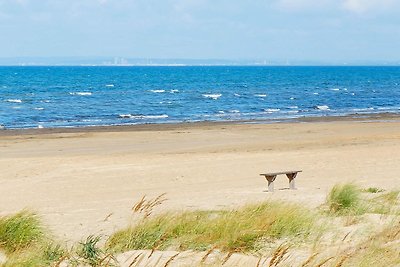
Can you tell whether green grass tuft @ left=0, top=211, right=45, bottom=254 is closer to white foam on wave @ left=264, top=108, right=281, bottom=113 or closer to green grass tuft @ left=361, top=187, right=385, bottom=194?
green grass tuft @ left=361, top=187, right=385, bottom=194

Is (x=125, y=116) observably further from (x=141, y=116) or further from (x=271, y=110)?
(x=271, y=110)

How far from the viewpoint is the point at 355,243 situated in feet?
24.8

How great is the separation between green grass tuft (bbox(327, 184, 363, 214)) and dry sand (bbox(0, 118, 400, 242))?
0.80 meters

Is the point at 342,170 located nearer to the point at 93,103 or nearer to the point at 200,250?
the point at 200,250

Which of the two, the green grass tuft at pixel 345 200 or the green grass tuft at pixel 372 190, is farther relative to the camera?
the green grass tuft at pixel 372 190

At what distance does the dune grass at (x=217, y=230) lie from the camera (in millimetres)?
7449

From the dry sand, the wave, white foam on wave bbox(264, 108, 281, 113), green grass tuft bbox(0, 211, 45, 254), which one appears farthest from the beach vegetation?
white foam on wave bbox(264, 108, 281, 113)

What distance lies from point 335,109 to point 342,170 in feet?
110

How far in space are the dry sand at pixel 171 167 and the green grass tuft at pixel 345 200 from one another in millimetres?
798

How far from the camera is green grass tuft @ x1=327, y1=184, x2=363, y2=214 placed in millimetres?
10055

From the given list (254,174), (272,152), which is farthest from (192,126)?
(254,174)

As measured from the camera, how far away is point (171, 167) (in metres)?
19.8

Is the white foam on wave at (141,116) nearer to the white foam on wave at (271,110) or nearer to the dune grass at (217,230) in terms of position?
the white foam on wave at (271,110)

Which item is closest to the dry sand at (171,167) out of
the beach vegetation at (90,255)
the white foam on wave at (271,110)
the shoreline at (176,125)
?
the shoreline at (176,125)
